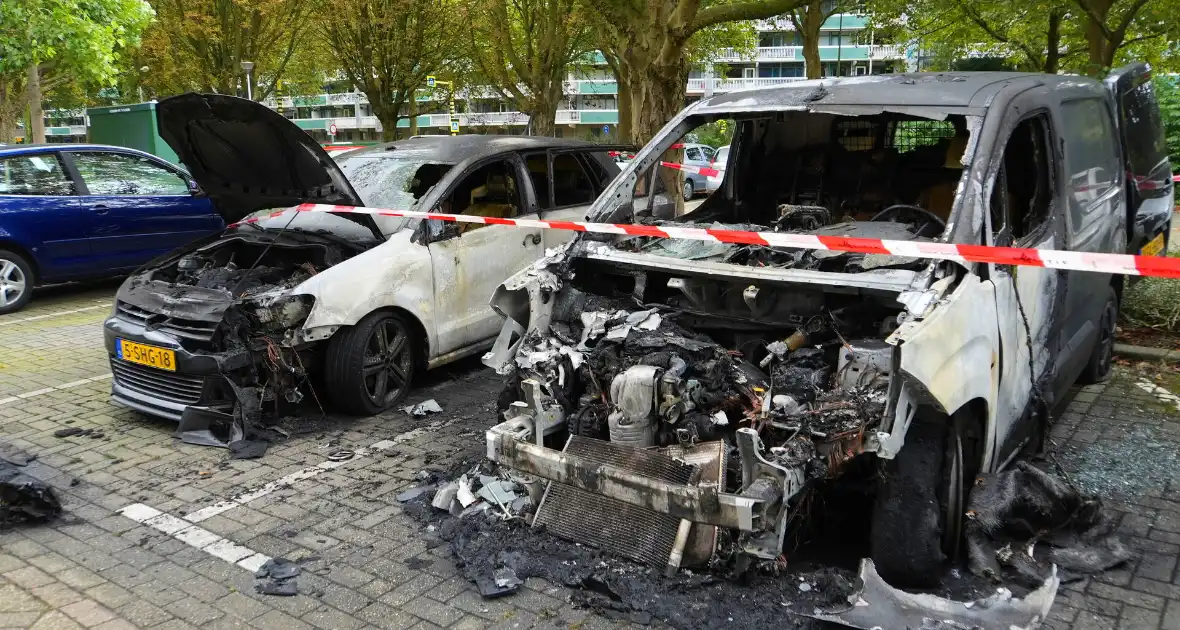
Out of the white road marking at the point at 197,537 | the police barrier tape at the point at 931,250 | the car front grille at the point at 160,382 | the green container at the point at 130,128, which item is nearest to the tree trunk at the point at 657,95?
the police barrier tape at the point at 931,250

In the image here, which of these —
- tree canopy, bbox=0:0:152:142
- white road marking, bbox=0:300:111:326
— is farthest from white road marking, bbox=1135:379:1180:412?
tree canopy, bbox=0:0:152:142

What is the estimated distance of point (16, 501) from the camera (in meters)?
4.28

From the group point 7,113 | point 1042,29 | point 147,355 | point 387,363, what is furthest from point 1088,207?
point 7,113

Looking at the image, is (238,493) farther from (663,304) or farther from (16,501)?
(663,304)

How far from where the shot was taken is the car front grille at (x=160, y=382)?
526cm

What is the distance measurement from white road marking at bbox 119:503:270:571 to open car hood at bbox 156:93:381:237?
7.51 feet

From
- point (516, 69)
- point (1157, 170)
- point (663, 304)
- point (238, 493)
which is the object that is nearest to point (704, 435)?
point (663, 304)

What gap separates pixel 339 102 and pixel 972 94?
67405 mm

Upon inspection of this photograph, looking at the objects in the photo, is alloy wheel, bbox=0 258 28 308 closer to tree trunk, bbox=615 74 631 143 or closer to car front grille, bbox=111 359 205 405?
car front grille, bbox=111 359 205 405

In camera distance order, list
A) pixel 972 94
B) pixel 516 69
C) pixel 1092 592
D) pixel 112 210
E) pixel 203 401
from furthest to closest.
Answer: pixel 516 69
pixel 112 210
pixel 203 401
pixel 972 94
pixel 1092 592

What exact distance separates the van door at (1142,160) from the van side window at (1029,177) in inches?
65.9

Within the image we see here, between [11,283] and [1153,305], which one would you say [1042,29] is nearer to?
[1153,305]

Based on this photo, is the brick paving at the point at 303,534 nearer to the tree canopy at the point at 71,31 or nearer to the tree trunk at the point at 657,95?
the tree trunk at the point at 657,95

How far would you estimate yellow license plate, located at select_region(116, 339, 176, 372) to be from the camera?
5.15 m
